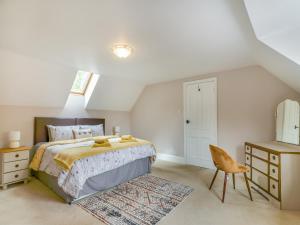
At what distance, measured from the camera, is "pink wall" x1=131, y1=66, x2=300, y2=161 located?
307 centimetres

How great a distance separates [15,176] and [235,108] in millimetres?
4290

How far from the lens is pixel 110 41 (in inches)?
91.1

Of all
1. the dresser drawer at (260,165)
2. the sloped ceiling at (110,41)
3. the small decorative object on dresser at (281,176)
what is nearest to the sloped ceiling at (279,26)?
the sloped ceiling at (110,41)

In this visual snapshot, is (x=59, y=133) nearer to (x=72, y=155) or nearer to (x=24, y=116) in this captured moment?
(x=24, y=116)

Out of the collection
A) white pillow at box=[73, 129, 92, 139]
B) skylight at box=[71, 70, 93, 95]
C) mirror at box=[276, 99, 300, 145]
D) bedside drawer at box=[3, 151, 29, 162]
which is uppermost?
skylight at box=[71, 70, 93, 95]

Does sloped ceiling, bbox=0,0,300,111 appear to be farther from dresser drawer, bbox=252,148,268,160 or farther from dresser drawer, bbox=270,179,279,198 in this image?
dresser drawer, bbox=270,179,279,198

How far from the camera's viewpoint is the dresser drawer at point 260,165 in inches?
95.6

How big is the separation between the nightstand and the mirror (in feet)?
14.5

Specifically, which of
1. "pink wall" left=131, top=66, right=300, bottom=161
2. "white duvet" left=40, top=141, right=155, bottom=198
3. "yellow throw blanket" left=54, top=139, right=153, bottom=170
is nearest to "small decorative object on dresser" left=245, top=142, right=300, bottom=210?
"pink wall" left=131, top=66, right=300, bottom=161

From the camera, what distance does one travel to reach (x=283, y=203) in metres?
2.09

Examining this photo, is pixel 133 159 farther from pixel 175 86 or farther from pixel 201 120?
pixel 175 86

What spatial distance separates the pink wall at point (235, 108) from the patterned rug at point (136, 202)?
1605 millimetres

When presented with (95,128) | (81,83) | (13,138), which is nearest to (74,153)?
(13,138)

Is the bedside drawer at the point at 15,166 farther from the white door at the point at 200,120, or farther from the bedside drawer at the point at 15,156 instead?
the white door at the point at 200,120
